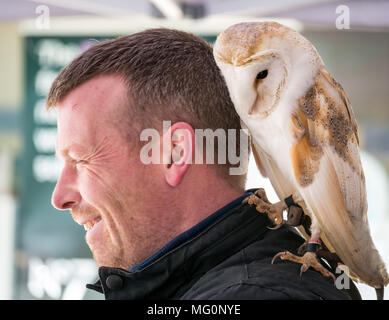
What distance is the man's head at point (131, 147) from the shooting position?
2.66ft

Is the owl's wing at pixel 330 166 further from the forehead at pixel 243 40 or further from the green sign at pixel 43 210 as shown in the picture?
the green sign at pixel 43 210

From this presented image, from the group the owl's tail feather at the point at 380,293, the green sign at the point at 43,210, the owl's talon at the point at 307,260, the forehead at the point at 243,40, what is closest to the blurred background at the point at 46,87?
the green sign at the point at 43,210

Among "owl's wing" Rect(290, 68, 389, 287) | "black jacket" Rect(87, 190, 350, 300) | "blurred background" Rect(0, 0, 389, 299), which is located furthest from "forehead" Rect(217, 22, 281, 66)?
"blurred background" Rect(0, 0, 389, 299)

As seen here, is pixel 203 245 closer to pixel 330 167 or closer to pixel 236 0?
pixel 330 167

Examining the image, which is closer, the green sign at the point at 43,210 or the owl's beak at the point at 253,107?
the owl's beak at the point at 253,107

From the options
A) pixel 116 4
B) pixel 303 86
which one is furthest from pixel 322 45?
pixel 303 86

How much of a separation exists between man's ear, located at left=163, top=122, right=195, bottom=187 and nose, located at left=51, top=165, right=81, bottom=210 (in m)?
0.16

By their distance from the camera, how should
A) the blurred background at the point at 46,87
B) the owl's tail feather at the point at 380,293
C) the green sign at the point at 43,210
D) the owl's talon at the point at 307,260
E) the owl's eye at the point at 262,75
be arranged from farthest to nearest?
the green sign at the point at 43,210 < the blurred background at the point at 46,87 < the owl's tail feather at the point at 380,293 < the owl's eye at the point at 262,75 < the owl's talon at the point at 307,260

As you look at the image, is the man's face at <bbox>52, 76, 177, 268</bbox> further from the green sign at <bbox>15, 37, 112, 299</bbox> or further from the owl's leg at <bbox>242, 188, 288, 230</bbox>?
the green sign at <bbox>15, 37, 112, 299</bbox>

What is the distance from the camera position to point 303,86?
866 millimetres

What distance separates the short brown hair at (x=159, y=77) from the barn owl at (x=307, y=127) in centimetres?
4

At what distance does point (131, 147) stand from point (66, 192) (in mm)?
140

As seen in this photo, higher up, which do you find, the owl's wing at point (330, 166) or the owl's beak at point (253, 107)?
the owl's beak at point (253, 107)
